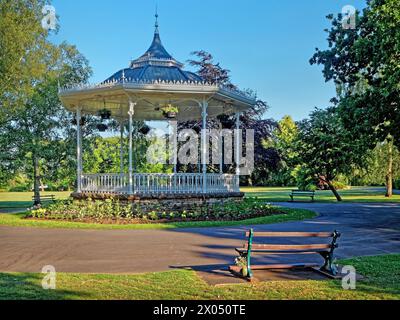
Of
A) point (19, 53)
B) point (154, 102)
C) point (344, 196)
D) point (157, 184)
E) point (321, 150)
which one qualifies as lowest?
point (344, 196)

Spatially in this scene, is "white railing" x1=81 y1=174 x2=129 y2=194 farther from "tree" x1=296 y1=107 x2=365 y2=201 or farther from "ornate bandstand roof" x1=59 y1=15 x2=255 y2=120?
"tree" x1=296 y1=107 x2=365 y2=201

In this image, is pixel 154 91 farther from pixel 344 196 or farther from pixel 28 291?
pixel 344 196

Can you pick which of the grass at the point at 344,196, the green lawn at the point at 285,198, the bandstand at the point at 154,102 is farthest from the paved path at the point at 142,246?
the grass at the point at 344,196

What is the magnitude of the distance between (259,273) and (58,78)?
21828mm

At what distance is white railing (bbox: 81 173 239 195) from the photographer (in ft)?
60.1

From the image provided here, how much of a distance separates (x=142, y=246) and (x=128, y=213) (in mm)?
6402

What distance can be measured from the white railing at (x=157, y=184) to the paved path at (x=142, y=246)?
4.67 meters

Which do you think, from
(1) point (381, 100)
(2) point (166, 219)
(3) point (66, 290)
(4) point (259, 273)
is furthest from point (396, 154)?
(3) point (66, 290)

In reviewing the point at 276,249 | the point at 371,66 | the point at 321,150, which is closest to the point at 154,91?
the point at 371,66

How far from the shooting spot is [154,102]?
2194 cm

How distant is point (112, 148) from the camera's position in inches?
1612

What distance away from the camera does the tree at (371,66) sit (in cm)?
1256
